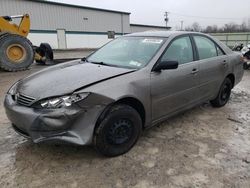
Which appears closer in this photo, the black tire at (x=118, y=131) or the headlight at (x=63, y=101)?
the headlight at (x=63, y=101)

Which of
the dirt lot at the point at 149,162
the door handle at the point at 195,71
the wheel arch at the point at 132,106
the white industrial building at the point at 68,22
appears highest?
the white industrial building at the point at 68,22

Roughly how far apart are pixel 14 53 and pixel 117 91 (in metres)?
8.08

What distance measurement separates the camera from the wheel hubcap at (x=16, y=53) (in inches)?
373

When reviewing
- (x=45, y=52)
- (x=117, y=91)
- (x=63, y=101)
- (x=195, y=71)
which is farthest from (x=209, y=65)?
(x=45, y=52)

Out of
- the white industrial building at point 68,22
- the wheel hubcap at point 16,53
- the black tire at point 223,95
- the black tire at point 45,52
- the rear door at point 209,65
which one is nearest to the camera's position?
the rear door at point 209,65

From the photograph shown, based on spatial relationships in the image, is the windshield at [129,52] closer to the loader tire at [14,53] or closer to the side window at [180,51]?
the side window at [180,51]

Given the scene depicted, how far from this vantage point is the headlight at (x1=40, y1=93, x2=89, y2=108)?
2.64 metres

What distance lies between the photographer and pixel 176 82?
3.61 metres

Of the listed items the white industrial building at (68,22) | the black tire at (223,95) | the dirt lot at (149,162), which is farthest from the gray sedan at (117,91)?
the white industrial building at (68,22)

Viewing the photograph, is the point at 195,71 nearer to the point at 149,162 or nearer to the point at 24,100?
the point at 149,162

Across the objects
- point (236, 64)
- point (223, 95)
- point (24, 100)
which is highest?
point (236, 64)

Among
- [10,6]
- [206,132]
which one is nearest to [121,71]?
[206,132]

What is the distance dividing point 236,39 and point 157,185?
28477 millimetres

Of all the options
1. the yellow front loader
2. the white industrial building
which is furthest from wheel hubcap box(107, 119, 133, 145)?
the white industrial building
